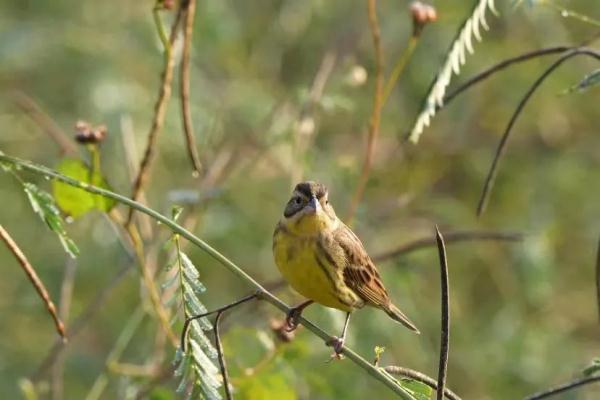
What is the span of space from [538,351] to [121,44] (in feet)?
8.37

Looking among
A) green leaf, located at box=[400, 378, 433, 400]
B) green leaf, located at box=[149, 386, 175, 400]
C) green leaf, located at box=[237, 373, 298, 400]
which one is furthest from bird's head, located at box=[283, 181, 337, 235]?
green leaf, located at box=[400, 378, 433, 400]

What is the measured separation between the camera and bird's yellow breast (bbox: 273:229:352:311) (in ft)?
9.68

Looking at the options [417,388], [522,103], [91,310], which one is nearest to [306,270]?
[91,310]

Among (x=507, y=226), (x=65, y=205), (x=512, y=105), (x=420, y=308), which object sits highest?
(x=512, y=105)

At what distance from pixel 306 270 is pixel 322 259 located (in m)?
0.09

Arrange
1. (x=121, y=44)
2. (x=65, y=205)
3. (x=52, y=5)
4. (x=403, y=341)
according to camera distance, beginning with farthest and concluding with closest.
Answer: (x=52, y=5), (x=121, y=44), (x=403, y=341), (x=65, y=205)

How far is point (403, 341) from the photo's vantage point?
5.15 meters

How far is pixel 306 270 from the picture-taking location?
299cm

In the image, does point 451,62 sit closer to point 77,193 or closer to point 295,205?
point 77,193

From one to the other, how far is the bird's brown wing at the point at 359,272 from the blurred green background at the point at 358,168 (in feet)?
4.13

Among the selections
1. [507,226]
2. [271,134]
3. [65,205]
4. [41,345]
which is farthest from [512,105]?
[65,205]

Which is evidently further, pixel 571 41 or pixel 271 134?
pixel 571 41

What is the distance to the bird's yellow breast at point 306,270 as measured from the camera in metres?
2.95

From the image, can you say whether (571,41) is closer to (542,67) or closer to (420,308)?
(542,67)
